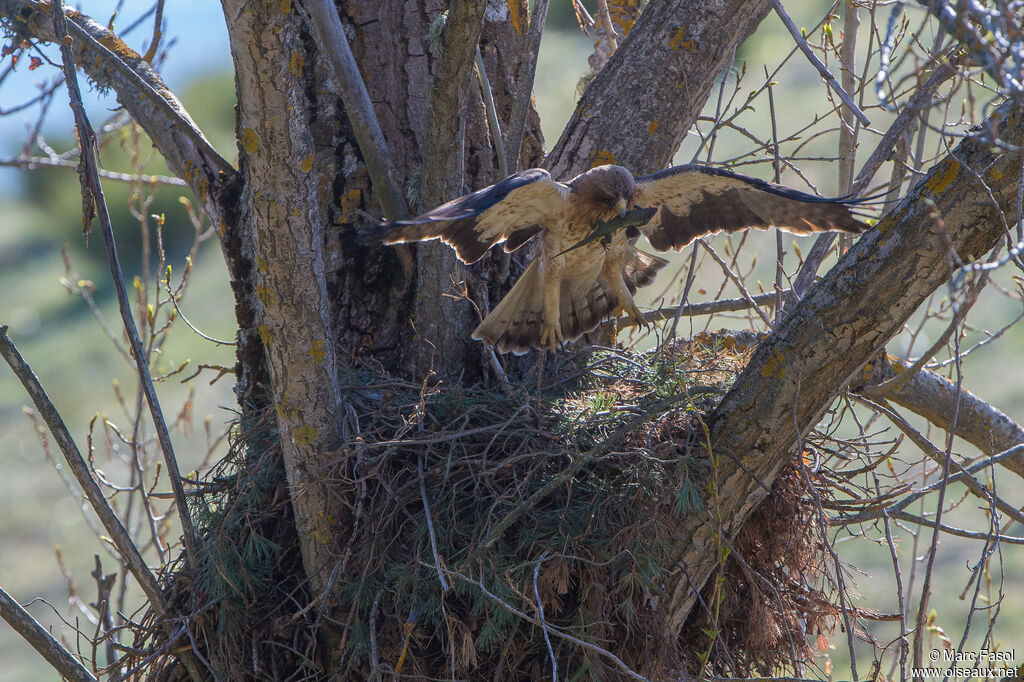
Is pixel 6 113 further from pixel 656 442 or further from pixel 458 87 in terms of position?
pixel 656 442

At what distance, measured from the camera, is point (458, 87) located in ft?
8.52

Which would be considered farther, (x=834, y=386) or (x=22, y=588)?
(x=22, y=588)

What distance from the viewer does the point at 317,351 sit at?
7.64 ft

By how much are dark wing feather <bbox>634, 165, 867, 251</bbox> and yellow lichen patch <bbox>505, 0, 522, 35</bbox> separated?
82 cm

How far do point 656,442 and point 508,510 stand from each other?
1.57 feet

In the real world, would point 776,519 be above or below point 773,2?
below

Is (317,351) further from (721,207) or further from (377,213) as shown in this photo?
(721,207)

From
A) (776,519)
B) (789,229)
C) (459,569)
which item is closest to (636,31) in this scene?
(789,229)

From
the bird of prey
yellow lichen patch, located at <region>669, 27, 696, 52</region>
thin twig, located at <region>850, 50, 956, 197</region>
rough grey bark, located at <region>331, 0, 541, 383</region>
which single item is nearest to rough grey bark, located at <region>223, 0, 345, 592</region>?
the bird of prey

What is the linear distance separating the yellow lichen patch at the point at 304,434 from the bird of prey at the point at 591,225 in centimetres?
72

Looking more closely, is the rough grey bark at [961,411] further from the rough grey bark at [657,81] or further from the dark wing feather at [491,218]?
the dark wing feather at [491,218]

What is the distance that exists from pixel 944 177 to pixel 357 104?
1713 mm

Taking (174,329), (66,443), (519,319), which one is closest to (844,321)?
(519,319)

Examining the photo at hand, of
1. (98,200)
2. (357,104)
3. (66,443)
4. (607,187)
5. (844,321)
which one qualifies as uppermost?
(607,187)
